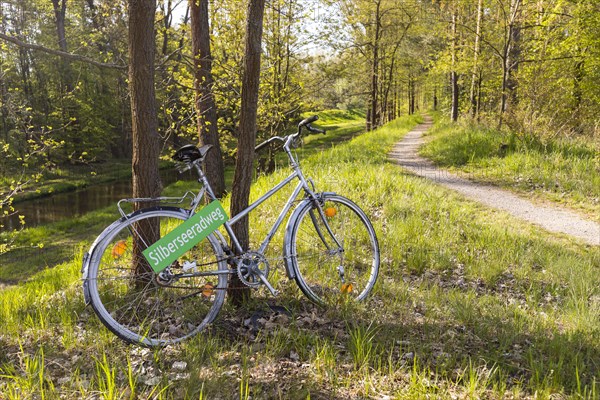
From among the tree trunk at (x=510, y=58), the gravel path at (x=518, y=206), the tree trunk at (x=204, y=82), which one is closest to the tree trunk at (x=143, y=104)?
the tree trunk at (x=204, y=82)

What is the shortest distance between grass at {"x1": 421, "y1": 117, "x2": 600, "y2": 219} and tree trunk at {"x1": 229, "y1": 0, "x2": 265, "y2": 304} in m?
6.37

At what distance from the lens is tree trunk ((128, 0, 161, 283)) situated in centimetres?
336

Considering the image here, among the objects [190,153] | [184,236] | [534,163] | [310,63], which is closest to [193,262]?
[184,236]

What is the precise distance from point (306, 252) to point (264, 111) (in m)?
8.43

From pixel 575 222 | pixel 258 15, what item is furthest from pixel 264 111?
pixel 258 15

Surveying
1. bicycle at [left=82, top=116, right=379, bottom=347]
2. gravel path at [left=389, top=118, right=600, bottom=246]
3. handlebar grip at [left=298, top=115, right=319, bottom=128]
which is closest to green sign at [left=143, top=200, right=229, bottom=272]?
bicycle at [left=82, top=116, right=379, bottom=347]

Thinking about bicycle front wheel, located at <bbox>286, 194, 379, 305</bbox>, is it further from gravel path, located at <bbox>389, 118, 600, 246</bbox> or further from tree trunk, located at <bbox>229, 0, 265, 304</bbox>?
gravel path, located at <bbox>389, 118, 600, 246</bbox>

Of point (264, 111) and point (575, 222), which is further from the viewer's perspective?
point (264, 111)

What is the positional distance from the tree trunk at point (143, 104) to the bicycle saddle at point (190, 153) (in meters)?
0.61

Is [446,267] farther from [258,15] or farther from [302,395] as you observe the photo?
[258,15]

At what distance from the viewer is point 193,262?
118 inches

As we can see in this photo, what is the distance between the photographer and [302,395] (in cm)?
233

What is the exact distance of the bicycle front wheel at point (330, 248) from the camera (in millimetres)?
3576

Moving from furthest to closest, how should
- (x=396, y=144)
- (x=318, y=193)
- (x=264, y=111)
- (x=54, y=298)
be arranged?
(x=396, y=144) < (x=264, y=111) < (x=54, y=298) < (x=318, y=193)
